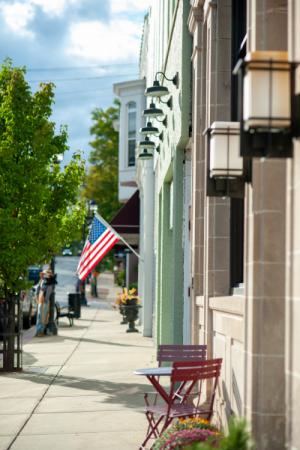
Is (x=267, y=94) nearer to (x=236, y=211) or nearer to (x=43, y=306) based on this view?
(x=236, y=211)

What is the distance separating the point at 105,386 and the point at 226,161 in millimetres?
7169

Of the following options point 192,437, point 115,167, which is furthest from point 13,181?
point 115,167

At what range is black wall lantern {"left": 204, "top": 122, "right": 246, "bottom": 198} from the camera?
22.0 feet

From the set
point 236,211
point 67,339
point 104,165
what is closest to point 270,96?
point 236,211

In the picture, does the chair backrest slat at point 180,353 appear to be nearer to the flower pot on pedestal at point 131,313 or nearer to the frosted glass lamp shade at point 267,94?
the frosted glass lamp shade at point 267,94

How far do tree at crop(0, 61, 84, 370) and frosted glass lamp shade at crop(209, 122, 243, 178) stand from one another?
327 inches

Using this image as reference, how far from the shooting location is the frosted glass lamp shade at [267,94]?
15.1 ft

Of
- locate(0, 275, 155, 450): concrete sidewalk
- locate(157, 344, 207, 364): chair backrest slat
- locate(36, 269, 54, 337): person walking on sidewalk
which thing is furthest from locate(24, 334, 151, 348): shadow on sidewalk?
locate(157, 344, 207, 364): chair backrest slat

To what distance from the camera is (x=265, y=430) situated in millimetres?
5891

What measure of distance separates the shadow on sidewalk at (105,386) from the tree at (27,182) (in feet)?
3.83

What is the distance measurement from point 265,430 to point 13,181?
9936 mm

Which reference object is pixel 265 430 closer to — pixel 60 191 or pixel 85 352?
pixel 60 191

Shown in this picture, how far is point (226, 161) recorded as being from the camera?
22.1 ft

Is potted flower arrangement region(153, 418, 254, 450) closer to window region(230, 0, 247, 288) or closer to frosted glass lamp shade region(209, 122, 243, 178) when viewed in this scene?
frosted glass lamp shade region(209, 122, 243, 178)
